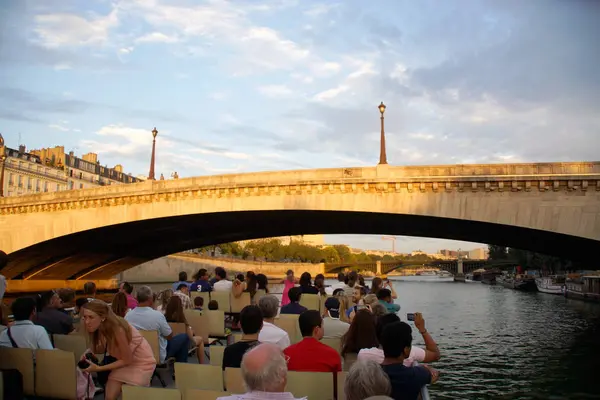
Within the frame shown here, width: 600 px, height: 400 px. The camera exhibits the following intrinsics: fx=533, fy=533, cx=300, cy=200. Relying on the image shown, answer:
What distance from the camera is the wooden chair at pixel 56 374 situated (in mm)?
6008

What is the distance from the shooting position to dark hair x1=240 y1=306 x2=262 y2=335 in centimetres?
580

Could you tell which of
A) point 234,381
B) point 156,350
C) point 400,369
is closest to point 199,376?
point 234,381

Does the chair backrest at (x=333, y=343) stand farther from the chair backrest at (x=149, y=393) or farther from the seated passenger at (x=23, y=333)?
the seated passenger at (x=23, y=333)

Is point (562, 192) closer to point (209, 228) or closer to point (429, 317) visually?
point (429, 317)

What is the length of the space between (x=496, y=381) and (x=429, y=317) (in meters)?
17.1

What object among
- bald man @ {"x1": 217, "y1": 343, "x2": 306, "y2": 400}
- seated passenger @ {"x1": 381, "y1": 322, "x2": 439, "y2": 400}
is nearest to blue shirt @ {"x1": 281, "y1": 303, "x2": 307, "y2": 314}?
seated passenger @ {"x1": 381, "y1": 322, "x2": 439, "y2": 400}

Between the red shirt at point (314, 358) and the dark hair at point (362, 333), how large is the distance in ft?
2.87

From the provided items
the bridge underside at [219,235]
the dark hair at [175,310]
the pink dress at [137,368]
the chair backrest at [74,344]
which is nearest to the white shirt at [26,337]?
the chair backrest at [74,344]

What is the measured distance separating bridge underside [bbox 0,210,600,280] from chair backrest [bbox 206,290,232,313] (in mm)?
15938

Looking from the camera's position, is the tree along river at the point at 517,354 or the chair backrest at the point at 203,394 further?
the tree along river at the point at 517,354

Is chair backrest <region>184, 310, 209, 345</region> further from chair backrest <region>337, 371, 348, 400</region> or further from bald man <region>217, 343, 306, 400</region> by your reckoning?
bald man <region>217, 343, 306, 400</region>

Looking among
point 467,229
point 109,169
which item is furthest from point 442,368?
point 109,169

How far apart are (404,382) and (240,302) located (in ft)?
24.4

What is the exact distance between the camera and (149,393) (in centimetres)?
455
